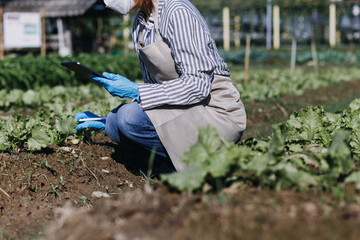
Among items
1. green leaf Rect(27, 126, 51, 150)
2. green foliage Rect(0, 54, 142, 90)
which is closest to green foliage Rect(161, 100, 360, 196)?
green leaf Rect(27, 126, 51, 150)

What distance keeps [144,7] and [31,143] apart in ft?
3.88

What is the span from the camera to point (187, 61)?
288 cm

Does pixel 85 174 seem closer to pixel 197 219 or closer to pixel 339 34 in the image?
pixel 197 219

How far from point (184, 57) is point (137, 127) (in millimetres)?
562

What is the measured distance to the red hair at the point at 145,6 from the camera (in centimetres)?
301

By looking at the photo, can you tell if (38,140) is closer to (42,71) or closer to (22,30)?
(42,71)

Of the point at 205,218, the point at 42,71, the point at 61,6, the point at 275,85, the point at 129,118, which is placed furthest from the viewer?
the point at 61,6

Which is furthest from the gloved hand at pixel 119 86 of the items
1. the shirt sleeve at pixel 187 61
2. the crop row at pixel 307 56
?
the crop row at pixel 307 56

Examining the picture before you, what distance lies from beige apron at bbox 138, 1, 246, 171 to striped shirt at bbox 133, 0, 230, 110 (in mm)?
63

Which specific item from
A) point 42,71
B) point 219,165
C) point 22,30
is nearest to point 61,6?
point 22,30

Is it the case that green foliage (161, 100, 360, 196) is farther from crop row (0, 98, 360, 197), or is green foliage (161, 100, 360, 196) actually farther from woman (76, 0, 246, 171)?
woman (76, 0, 246, 171)

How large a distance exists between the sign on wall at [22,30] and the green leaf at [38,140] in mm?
8673

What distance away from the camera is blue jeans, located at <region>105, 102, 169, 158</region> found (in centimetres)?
310

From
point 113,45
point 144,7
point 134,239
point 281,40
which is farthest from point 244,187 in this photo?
point 281,40
